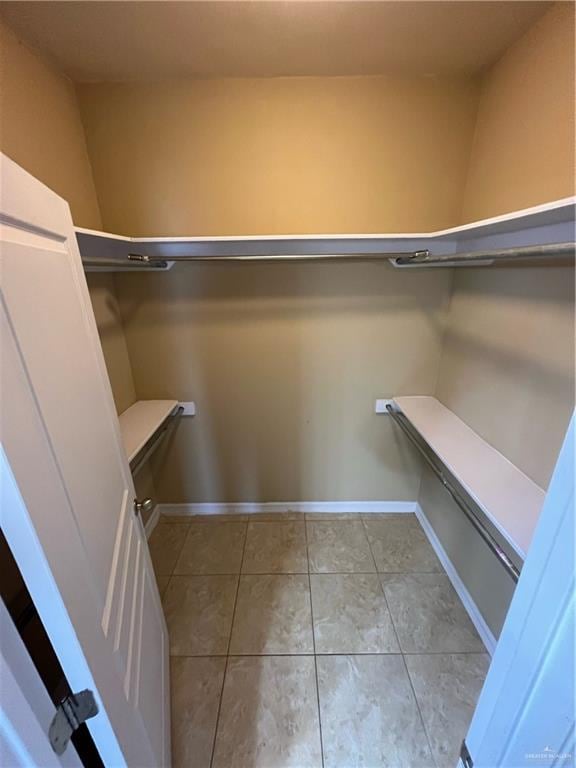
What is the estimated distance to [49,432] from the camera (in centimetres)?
56

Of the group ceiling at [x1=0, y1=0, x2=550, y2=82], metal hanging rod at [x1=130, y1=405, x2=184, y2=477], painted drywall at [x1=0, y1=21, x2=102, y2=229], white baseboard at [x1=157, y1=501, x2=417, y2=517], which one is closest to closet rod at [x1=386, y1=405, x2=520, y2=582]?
white baseboard at [x1=157, y1=501, x2=417, y2=517]

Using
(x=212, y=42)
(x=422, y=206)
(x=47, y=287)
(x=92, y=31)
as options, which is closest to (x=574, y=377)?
(x=422, y=206)

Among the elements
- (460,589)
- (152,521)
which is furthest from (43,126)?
(460,589)

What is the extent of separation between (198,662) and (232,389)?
4.31 feet

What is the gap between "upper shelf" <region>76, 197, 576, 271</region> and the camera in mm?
1218

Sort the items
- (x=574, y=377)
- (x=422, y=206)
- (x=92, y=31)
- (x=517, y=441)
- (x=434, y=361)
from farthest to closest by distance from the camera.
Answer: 1. (x=434, y=361)
2. (x=422, y=206)
3. (x=517, y=441)
4. (x=92, y=31)
5. (x=574, y=377)

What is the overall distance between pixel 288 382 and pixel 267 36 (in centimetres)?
149

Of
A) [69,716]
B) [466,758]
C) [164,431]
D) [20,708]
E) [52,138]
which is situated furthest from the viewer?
[164,431]

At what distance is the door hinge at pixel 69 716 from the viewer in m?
0.51

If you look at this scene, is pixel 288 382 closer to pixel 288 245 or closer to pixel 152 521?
pixel 288 245

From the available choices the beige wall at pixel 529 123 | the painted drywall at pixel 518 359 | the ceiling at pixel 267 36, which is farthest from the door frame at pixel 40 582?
the beige wall at pixel 529 123

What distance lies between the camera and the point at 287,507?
2168 mm

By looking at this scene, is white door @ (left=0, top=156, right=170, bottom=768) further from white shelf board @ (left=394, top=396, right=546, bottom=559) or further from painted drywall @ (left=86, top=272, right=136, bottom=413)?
Result: white shelf board @ (left=394, top=396, right=546, bottom=559)

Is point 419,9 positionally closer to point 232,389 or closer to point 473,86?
point 473,86
